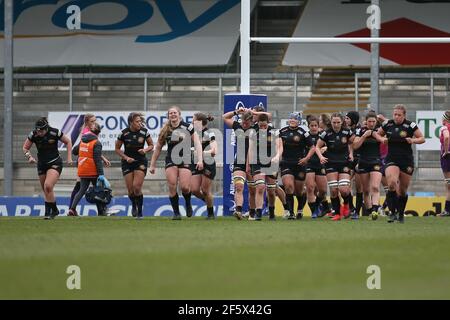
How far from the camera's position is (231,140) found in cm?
2123

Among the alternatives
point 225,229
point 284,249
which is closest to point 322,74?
point 225,229

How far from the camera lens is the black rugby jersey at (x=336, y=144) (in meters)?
20.4

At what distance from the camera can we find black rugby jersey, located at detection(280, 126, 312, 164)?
66.8 ft

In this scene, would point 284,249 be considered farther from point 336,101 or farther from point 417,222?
point 336,101

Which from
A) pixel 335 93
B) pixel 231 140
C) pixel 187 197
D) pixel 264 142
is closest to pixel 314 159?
pixel 231 140

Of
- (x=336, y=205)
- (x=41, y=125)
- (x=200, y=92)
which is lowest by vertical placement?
(x=336, y=205)

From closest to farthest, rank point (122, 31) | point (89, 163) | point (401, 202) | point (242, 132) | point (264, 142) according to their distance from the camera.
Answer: point (401, 202)
point (264, 142)
point (242, 132)
point (89, 163)
point (122, 31)

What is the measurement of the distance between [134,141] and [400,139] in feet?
16.7

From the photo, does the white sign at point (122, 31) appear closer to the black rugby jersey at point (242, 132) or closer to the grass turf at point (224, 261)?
the black rugby jersey at point (242, 132)

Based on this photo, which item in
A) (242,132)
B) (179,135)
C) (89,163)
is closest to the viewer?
(179,135)

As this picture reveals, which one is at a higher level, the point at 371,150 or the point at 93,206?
the point at 371,150

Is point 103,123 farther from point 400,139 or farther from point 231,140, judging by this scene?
point 400,139

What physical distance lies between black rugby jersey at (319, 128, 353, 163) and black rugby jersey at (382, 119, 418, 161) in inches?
96.2

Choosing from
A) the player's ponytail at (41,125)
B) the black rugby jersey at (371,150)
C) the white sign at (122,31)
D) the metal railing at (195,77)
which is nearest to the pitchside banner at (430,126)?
the metal railing at (195,77)
